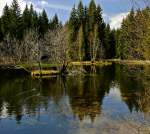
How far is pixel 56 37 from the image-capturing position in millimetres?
74375

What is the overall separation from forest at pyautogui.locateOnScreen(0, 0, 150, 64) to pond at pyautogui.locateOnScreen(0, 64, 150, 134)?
2347 centimetres

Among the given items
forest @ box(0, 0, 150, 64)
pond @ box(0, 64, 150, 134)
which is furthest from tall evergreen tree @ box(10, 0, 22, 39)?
pond @ box(0, 64, 150, 134)

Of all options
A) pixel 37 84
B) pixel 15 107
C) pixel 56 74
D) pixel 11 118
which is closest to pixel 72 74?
pixel 56 74

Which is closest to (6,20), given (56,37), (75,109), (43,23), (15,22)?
(15,22)

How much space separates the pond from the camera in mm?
24562

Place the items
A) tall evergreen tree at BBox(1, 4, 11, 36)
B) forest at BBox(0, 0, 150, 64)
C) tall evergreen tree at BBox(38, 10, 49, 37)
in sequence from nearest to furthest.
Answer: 1. forest at BBox(0, 0, 150, 64)
2. tall evergreen tree at BBox(1, 4, 11, 36)
3. tall evergreen tree at BBox(38, 10, 49, 37)

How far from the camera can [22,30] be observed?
104562 mm

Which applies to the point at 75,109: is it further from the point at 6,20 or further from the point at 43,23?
the point at 43,23

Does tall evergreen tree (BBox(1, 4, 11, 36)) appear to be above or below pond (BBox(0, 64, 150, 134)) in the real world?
above

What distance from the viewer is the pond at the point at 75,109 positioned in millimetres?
24562

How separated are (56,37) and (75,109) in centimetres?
4394

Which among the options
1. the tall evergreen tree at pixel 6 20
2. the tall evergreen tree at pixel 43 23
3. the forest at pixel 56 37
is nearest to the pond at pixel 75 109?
the forest at pixel 56 37

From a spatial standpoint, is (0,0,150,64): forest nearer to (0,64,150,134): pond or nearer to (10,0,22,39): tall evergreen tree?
(10,0,22,39): tall evergreen tree

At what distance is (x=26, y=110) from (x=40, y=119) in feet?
12.5
